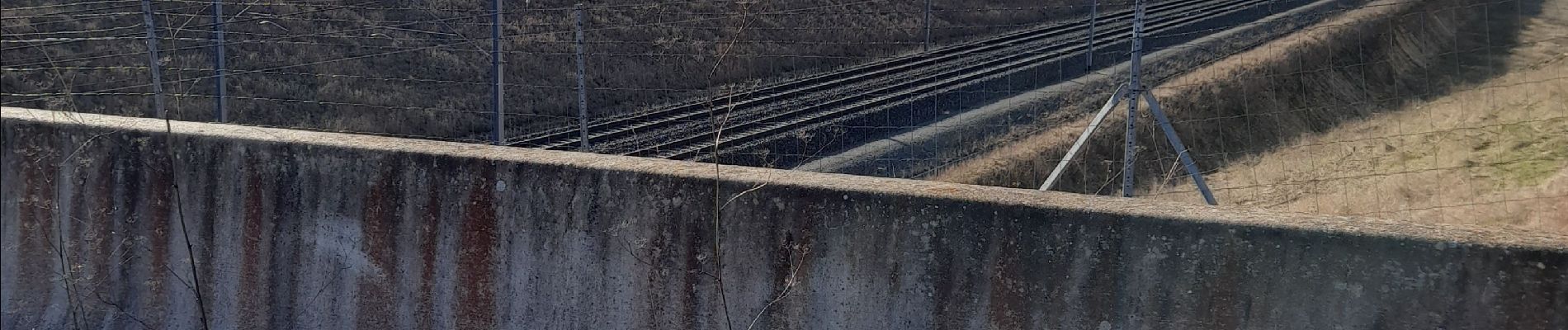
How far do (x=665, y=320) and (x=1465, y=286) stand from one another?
270 cm

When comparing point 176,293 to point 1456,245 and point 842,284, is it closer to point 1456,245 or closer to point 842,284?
point 842,284

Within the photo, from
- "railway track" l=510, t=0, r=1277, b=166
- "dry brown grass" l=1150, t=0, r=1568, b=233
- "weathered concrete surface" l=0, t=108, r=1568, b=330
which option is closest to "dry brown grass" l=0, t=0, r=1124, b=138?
"railway track" l=510, t=0, r=1277, b=166

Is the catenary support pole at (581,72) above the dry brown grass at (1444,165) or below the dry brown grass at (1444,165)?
above

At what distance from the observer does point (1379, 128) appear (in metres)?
11.4

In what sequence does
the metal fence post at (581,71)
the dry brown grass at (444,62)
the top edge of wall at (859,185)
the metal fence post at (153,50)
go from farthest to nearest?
the dry brown grass at (444,62) → the metal fence post at (153,50) → the metal fence post at (581,71) → the top edge of wall at (859,185)

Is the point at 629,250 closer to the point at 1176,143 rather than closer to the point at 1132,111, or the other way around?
the point at 1132,111

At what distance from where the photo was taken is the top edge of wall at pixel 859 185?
349 cm

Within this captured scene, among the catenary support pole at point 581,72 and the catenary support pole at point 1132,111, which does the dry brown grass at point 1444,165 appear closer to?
the catenary support pole at point 1132,111

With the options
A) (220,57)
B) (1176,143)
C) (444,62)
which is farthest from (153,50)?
(444,62)

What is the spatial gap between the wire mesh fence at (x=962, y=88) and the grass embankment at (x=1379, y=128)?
0.04 metres

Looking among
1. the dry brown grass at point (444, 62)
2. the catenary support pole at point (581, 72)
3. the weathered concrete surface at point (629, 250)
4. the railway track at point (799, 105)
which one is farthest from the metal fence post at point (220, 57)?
the dry brown grass at point (444, 62)

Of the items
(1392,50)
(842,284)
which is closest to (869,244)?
(842,284)

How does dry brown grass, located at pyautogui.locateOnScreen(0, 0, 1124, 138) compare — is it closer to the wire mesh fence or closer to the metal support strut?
the wire mesh fence

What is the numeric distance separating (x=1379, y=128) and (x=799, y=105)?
233 inches
